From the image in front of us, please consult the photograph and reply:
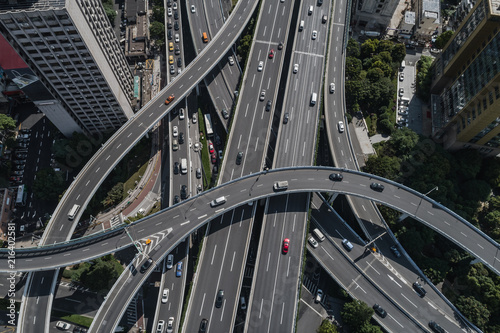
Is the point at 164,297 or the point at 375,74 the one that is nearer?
the point at 164,297

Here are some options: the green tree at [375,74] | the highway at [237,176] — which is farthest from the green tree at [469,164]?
the highway at [237,176]

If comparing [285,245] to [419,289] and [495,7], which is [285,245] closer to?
[419,289]

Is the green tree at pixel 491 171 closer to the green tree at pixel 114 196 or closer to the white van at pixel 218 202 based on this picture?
the white van at pixel 218 202

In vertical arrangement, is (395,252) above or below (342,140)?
below

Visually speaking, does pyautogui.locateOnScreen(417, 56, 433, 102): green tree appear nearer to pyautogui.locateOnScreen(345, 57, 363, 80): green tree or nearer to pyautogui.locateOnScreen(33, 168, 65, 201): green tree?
pyautogui.locateOnScreen(345, 57, 363, 80): green tree

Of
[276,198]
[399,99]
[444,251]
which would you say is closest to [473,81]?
[399,99]

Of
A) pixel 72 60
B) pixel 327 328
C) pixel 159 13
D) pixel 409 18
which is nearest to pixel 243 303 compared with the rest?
pixel 327 328
